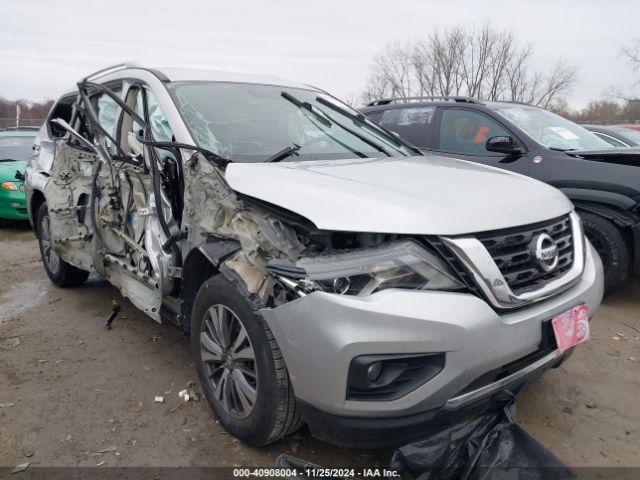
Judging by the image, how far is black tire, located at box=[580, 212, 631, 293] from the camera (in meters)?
4.07

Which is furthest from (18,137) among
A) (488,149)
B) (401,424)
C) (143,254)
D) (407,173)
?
(401,424)

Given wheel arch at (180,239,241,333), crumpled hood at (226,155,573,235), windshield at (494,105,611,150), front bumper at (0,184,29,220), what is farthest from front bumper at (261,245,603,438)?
front bumper at (0,184,29,220)

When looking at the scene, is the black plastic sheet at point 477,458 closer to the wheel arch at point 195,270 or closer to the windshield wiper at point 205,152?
the wheel arch at point 195,270

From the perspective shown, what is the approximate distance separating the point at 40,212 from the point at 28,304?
34.4 inches

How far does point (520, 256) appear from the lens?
6.90 ft

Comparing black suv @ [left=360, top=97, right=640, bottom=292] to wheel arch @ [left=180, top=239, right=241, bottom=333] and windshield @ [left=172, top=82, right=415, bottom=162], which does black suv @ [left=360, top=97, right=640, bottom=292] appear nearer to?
windshield @ [left=172, top=82, right=415, bottom=162]

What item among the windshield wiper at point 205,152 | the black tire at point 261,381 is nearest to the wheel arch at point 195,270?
the black tire at point 261,381

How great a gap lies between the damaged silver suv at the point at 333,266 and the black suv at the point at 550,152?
175 centimetres

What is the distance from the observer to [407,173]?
255cm

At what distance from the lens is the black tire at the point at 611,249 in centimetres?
407

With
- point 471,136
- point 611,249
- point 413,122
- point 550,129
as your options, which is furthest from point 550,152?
point 413,122

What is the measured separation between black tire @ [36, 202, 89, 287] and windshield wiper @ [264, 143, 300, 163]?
9.31 ft

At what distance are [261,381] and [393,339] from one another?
2.21 feet

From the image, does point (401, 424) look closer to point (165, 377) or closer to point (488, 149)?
point (165, 377)
